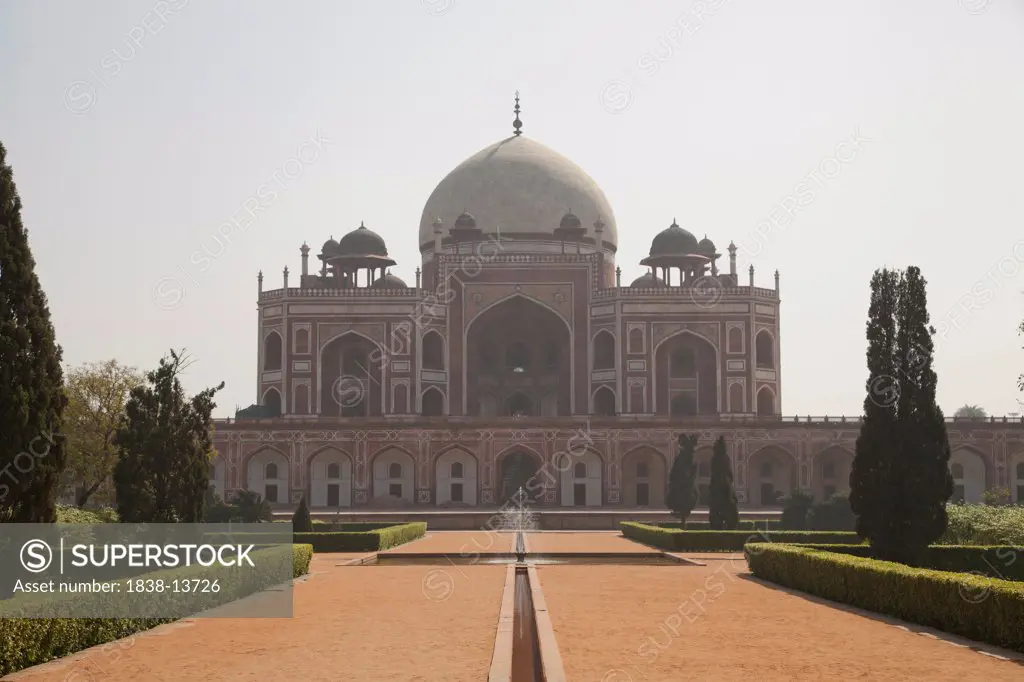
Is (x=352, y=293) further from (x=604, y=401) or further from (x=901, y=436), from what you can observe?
(x=901, y=436)

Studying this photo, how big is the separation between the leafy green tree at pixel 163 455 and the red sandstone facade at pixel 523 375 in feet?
91.7

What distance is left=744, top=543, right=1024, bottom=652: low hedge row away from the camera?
34.9ft

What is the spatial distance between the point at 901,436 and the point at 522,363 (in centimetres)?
3823

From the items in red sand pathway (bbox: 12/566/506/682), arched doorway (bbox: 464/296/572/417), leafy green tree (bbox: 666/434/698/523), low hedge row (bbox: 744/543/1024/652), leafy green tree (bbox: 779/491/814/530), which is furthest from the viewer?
arched doorway (bbox: 464/296/572/417)

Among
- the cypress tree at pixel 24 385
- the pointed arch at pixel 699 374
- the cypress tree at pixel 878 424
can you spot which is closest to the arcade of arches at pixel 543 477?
the pointed arch at pixel 699 374

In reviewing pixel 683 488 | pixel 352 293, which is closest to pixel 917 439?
pixel 683 488

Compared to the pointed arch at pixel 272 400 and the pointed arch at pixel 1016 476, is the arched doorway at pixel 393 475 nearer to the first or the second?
the pointed arch at pixel 272 400

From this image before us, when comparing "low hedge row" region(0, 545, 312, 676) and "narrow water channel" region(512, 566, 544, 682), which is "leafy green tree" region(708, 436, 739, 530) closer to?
"narrow water channel" region(512, 566, 544, 682)

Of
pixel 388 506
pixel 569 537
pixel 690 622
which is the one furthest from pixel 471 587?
pixel 388 506

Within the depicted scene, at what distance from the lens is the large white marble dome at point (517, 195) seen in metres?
56.2

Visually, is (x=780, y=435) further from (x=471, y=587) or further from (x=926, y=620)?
(x=926, y=620)

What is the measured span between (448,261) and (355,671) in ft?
141

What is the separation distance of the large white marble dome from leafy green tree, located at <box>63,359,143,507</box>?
2544cm

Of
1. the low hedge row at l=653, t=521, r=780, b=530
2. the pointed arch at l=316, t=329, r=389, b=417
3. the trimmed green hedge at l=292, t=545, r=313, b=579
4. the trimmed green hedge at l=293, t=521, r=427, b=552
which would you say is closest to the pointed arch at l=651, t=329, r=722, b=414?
the pointed arch at l=316, t=329, r=389, b=417
